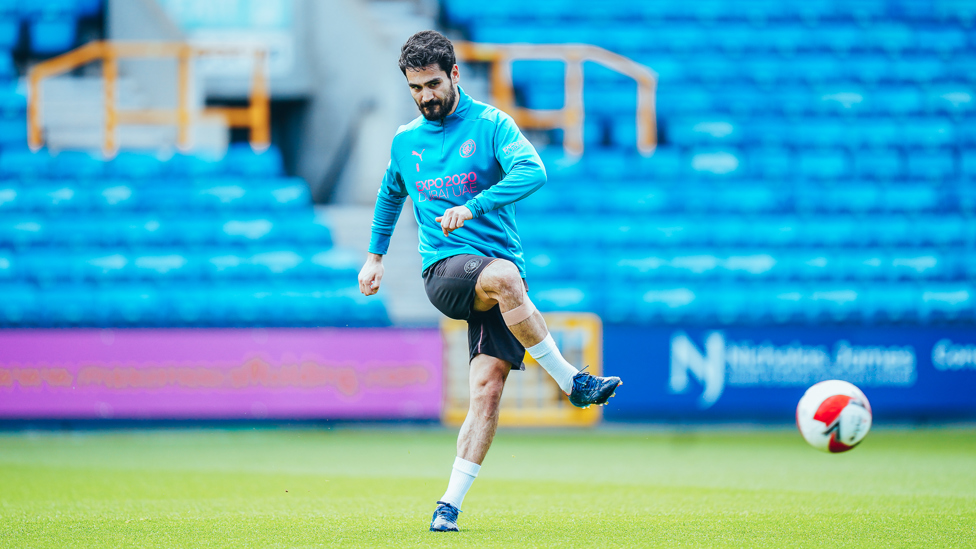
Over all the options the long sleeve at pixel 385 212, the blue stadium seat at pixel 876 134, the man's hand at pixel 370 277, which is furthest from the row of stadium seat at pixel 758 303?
the man's hand at pixel 370 277

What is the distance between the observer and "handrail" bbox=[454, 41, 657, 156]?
42.0ft

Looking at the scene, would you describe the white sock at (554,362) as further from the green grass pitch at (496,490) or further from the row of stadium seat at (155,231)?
the row of stadium seat at (155,231)

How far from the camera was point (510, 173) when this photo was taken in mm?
4223

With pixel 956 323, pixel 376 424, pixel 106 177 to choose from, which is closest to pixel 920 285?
pixel 956 323

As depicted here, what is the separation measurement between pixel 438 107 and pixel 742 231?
8.21 metres

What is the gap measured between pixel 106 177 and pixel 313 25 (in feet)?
11.7

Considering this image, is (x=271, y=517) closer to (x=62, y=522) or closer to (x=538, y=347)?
(x=62, y=522)

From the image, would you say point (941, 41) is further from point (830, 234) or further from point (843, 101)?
point (830, 234)

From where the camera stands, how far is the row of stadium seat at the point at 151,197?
11641 millimetres

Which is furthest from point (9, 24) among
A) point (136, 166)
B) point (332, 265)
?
point (332, 265)

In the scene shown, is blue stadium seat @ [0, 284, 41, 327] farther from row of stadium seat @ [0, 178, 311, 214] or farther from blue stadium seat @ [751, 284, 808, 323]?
blue stadium seat @ [751, 284, 808, 323]

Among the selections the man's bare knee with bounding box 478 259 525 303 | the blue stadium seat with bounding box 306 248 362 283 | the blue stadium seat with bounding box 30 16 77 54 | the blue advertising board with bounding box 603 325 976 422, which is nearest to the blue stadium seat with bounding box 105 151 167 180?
the blue stadium seat with bounding box 306 248 362 283

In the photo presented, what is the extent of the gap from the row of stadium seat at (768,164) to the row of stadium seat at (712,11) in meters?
1.97

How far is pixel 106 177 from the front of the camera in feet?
39.3
